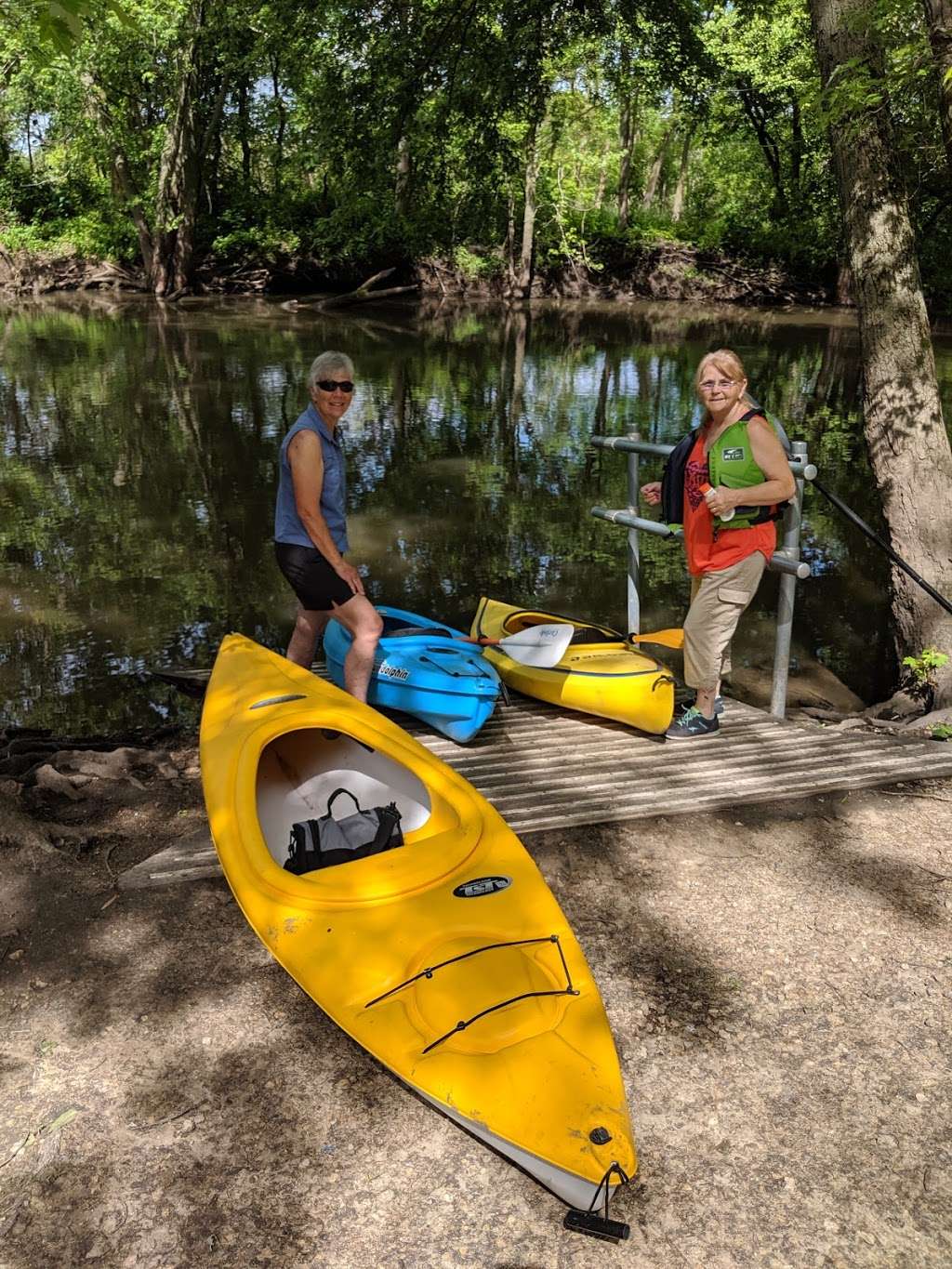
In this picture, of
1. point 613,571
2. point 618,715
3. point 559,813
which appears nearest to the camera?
point 559,813

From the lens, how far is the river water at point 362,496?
23.3 feet

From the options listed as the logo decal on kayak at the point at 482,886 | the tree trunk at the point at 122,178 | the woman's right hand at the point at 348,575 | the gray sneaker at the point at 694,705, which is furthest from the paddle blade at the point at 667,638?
the tree trunk at the point at 122,178

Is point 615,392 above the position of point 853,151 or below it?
below

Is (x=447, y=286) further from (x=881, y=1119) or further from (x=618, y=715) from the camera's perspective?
(x=881, y=1119)

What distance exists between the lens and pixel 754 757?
443cm

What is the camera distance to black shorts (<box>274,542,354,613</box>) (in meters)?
4.48

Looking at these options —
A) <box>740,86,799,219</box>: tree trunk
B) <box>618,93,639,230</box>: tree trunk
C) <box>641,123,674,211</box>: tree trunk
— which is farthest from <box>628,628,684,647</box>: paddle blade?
<box>641,123,674,211</box>: tree trunk

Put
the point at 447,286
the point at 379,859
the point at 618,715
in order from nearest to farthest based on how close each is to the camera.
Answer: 1. the point at 379,859
2. the point at 618,715
3. the point at 447,286

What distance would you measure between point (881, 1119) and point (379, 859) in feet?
5.40

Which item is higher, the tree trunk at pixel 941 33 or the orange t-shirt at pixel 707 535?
the tree trunk at pixel 941 33

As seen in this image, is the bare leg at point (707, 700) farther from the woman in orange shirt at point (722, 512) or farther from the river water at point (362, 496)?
the river water at point (362, 496)

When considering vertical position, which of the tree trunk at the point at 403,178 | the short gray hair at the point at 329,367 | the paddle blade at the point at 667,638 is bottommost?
the paddle blade at the point at 667,638

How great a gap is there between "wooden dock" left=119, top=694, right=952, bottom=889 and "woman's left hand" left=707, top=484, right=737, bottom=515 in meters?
1.19

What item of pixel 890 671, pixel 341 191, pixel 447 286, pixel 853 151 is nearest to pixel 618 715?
pixel 890 671
